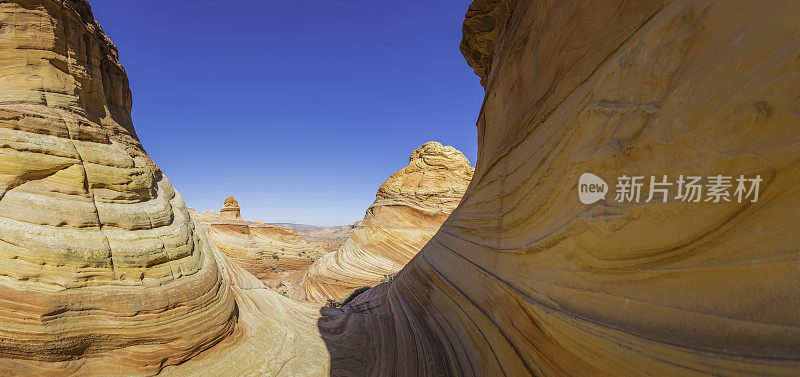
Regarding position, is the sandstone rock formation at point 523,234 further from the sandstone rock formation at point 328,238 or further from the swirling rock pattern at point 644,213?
the sandstone rock formation at point 328,238

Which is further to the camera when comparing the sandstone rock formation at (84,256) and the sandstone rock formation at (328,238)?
the sandstone rock formation at (328,238)

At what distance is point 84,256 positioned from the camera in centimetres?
308

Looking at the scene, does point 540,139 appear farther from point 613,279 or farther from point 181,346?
point 181,346

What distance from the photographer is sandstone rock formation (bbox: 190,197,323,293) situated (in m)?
18.1

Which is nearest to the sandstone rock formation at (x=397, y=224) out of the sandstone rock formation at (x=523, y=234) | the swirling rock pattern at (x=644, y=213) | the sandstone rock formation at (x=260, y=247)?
the sandstone rock formation at (x=260, y=247)

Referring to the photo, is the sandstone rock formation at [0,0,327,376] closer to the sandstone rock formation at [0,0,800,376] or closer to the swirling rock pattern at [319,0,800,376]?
the sandstone rock formation at [0,0,800,376]

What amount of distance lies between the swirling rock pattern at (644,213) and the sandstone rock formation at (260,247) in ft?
46.5

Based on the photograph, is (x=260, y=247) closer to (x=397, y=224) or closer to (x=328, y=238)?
(x=397, y=224)

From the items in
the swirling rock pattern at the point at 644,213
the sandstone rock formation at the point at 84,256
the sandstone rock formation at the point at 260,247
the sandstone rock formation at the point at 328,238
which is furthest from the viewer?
the sandstone rock formation at the point at 328,238

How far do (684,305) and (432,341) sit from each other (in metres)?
3.16

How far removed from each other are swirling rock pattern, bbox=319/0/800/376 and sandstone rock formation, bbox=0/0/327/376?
5.42ft

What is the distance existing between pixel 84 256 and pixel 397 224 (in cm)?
1214

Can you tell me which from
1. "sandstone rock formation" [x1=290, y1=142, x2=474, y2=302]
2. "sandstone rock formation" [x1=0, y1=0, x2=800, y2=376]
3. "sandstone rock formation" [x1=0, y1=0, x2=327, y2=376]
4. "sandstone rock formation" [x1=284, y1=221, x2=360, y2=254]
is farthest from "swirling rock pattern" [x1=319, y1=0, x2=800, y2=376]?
Result: "sandstone rock formation" [x1=284, y1=221, x2=360, y2=254]

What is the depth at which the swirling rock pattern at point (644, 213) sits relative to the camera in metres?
1.28
